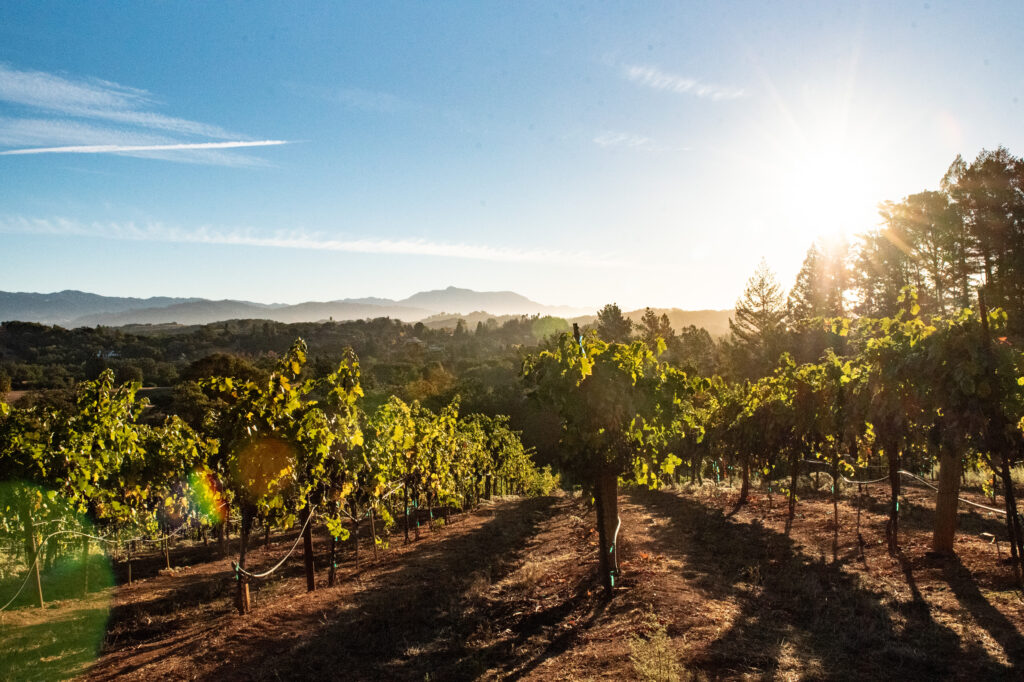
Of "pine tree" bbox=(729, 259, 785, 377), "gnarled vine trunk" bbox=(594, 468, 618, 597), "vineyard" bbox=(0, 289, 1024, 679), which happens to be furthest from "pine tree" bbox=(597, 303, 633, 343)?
"gnarled vine trunk" bbox=(594, 468, 618, 597)

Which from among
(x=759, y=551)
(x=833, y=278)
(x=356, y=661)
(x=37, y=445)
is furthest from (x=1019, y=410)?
(x=833, y=278)

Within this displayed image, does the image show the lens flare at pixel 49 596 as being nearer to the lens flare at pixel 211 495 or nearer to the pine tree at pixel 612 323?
the lens flare at pixel 211 495

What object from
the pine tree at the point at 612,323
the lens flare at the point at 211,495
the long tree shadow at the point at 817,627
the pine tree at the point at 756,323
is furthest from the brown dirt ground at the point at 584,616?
the pine tree at the point at 612,323

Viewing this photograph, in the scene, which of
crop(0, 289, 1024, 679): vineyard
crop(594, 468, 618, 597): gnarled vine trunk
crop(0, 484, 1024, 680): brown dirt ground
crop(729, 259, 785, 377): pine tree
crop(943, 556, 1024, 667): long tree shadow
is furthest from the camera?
crop(729, 259, 785, 377): pine tree

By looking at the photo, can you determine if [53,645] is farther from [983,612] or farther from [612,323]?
[612,323]

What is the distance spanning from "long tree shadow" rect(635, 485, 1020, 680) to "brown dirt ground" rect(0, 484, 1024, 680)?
3 cm

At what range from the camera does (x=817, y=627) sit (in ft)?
26.3

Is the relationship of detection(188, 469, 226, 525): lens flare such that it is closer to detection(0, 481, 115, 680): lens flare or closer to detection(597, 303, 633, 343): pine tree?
detection(0, 481, 115, 680): lens flare

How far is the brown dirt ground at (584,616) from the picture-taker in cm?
707

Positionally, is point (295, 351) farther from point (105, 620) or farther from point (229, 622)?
point (105, 620)

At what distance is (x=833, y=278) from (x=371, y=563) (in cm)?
5416

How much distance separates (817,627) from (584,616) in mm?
3510

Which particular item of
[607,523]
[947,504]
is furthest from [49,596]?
[947,504]

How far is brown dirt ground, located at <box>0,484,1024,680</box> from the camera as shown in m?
7.07
